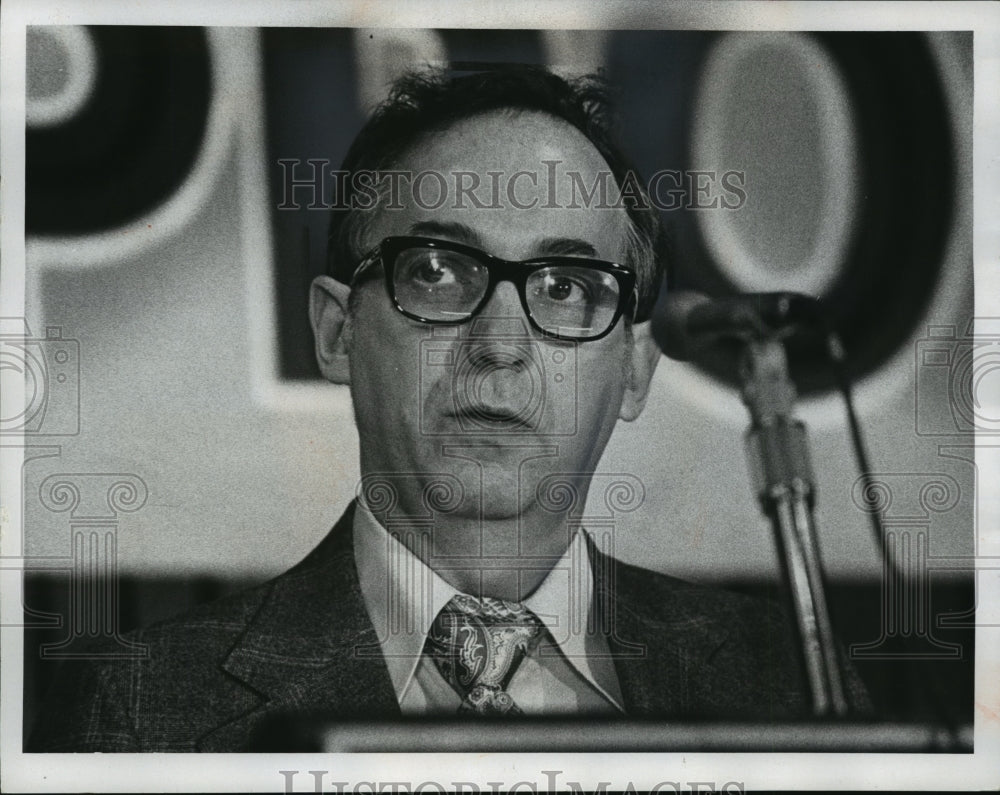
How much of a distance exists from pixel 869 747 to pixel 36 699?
1672 millimetres

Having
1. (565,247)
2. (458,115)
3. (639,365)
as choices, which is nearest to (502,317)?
(565,247)

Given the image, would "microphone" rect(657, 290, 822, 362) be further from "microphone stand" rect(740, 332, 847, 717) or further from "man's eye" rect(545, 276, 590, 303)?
"man's eye" rect(545, 276, 590, 303)

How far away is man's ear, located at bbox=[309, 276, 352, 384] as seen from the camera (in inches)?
84.7

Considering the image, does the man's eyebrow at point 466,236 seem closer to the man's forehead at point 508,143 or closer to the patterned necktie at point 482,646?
the man's forehead at point 508,143

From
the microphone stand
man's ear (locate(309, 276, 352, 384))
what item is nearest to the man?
man's ear (locate(309, 276, 352, 384))

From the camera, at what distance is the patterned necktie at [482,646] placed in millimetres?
2152

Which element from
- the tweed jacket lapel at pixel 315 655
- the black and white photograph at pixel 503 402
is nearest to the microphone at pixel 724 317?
the black and white photograph at pixel 503 402

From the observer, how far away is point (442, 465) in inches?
84.6

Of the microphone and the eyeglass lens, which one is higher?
the eyeglass lens

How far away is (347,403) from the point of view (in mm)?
2160

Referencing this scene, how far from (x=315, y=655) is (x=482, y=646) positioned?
0.33 metres

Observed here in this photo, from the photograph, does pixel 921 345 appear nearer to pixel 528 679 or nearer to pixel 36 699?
pixel 528 679

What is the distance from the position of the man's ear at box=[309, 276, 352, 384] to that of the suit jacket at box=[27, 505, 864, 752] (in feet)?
0.95

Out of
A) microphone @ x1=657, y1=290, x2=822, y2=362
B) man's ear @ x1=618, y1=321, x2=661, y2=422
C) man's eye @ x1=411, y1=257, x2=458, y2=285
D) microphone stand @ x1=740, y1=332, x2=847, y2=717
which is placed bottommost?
microphone stand @ x1=740, y1=332, x2=847, y2=717
